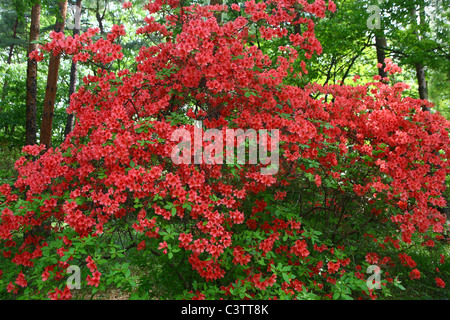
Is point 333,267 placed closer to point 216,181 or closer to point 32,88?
point 216,181

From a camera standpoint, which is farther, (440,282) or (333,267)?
(440,282)

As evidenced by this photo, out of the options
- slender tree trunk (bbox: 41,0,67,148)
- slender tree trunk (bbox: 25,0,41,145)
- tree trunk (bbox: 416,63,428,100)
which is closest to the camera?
slender tree trunk (bbox: 41,0,67,148)

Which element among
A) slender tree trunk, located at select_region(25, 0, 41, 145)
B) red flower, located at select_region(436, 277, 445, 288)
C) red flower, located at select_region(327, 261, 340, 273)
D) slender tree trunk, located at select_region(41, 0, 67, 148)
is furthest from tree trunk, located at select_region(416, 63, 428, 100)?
slender tree trunk, located at select_region(25, 0, 41, 145)

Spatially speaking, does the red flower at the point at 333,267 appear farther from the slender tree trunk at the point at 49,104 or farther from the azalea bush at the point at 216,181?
the slender tree trunk at the point at 49,104

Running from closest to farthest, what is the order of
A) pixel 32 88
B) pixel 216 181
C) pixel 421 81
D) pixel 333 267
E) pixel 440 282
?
pixel 333 267
pixel 216 181
pixel 440 282
pixel 32 88
pixel 421 81

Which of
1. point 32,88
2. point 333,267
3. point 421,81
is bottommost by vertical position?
point 333,267

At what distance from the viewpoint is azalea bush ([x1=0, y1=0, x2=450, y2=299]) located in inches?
113

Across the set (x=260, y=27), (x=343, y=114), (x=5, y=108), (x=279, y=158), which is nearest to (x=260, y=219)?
Answer: (x=279, y=158)

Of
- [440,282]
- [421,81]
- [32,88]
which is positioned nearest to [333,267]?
[440,282]

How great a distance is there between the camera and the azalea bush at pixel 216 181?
9.45 ft

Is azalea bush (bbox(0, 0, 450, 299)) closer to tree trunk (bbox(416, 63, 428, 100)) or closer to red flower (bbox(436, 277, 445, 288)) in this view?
red flower (bbox(436, 277, 445, 288))

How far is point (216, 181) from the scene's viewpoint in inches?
139

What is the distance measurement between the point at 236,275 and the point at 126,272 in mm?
1133

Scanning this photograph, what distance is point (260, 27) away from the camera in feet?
11.8
